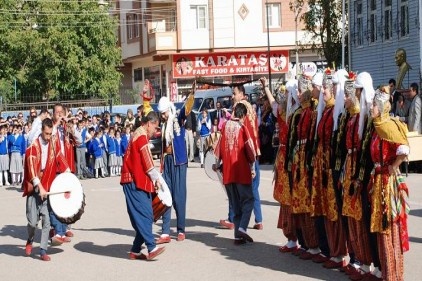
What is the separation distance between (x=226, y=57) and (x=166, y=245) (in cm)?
4096

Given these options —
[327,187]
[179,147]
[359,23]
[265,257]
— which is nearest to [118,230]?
[179,147]

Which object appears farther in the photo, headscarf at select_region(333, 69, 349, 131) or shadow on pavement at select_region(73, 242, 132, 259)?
shadow on pavement at select_region(73, 242, 132, 259)

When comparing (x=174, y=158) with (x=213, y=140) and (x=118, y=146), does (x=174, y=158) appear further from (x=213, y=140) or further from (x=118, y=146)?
(x=118, y=146)

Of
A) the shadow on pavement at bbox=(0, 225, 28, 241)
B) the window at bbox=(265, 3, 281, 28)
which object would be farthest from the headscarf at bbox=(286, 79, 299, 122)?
the window at bbox=(265, 3, 281, 28)

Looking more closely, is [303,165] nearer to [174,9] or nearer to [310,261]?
[310,261]

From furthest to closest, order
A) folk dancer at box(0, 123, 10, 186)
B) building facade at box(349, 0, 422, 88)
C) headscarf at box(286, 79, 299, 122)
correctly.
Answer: building facade at box(349, 0, 422, 88), folk dancer at box(0, 123, 10, 186), headscarf at box(286, 79, 299, 122)

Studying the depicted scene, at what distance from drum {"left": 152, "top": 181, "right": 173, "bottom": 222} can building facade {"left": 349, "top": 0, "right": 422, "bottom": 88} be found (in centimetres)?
1594

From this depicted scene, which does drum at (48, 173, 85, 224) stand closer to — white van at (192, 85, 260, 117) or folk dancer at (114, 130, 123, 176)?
folk dancer at (114, 130, 123, 176)

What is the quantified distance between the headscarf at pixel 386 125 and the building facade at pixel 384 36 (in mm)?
17856

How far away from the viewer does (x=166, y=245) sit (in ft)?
40.7

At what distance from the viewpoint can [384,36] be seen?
30.5 metres

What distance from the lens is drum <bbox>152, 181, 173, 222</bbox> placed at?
38.1ft

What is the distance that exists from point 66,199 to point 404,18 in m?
19.2

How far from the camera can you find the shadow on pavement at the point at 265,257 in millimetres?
9930
